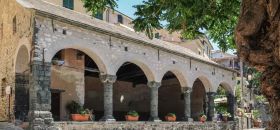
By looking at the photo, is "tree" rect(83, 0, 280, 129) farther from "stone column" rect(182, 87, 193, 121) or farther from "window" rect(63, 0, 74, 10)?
"window" rect(63, 0, 74, 10)

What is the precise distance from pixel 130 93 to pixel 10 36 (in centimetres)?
1152

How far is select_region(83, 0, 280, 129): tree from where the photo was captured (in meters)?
3.48

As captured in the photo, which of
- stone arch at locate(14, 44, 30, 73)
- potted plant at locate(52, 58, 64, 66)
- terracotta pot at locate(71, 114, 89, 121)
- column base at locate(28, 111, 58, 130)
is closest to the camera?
column base at locate(28, 111, 58, 130)

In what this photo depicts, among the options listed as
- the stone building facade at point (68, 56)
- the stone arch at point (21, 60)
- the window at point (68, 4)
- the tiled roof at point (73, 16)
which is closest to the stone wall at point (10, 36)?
the stone building facade at point (68, 56)

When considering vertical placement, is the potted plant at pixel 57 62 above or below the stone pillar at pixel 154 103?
above

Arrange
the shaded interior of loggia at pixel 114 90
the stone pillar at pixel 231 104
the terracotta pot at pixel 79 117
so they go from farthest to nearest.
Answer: the stone pillar at pixel 231 104 < the shaded interior of loggia at pixel 114 90 < the terracotta pot at pixel 79 117

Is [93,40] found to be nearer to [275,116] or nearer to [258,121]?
[275,116]

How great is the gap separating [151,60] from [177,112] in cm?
921

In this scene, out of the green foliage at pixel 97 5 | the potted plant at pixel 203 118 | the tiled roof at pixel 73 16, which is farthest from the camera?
the potted plant at pixel 203 118

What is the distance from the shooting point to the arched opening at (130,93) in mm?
26402

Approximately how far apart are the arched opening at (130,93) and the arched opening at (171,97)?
1755 mm

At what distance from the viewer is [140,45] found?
68.1 feet

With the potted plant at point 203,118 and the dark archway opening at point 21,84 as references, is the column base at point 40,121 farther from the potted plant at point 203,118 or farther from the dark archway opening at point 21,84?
the potted plant at point 203,118

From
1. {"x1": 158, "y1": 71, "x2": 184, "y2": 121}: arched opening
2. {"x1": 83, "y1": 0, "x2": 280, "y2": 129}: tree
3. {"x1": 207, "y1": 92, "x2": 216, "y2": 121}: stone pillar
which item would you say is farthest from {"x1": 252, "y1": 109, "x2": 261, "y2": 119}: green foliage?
{"x1": 83, "y1": 0, "x2": 280, "y2": 129}: tree
